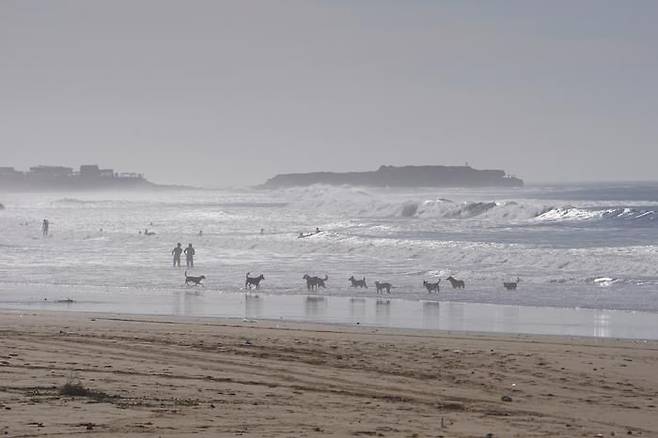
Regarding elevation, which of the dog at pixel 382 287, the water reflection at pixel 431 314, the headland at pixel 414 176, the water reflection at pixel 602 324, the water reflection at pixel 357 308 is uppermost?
the headland at pixel 414 176

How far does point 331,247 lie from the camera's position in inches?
1515

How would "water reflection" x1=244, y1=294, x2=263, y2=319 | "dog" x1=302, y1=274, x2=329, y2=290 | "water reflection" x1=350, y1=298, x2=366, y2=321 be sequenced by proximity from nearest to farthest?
1. "water reflection" x1=244, y1=294, x2=263, y2=319
2. "water reflection" x1=350, y1=298, x2=366, y2=321
3. "dog" x1=302, y1=274, x2=329, y2=290

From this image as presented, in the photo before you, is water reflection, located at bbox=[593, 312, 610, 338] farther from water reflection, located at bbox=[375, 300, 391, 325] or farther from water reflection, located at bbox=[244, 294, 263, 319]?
water reflection, located at bbox=[244, 294, 263, 319]

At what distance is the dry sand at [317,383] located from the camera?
8.02 metres

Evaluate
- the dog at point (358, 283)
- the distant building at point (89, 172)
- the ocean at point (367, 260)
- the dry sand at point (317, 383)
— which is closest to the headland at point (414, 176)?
the distant building at point (89, 172)

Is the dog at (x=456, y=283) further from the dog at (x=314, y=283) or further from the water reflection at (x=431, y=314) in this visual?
the dog at (x=314, y=283)

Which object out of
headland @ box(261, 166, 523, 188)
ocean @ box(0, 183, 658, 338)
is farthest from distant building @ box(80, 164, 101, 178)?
ocean @ box(0, 183, 658, 338)

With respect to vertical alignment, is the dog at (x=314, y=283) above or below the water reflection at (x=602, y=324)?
above

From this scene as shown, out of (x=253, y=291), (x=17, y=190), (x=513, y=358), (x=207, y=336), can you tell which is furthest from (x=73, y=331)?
(x=17, y=190)

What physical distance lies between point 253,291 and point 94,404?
15228mm

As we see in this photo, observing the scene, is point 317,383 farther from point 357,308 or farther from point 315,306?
point 315,306

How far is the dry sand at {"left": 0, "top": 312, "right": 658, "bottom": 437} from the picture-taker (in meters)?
8.02

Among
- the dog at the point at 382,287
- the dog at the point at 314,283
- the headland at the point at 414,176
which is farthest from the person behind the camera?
the headland at the point at 414,176

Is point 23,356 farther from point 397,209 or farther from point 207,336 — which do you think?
point 397,209
